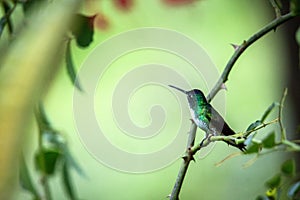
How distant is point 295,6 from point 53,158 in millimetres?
250

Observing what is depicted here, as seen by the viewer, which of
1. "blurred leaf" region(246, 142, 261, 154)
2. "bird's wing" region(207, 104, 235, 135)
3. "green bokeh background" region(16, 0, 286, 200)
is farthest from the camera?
"green bokeh background" region(16, 0, 286, 200)

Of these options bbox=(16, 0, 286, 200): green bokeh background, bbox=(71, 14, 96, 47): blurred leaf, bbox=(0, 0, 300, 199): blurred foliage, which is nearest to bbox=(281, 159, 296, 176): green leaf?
bbox=(0, 0, 300, 199): blurred foliage

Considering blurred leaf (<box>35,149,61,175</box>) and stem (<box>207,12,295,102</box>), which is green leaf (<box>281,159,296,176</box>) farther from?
blurred leaf (<box>35,149,61,175</box>)

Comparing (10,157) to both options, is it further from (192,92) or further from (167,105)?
(167,105)

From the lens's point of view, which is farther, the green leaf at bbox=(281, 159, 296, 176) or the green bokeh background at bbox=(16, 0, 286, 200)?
the green bokeh background at bbox=(16, 0, 286, 200)

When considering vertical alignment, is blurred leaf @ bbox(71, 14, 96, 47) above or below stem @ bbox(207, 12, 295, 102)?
above

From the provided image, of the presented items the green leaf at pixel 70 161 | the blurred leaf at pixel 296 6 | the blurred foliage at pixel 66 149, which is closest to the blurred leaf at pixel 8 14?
the blurred foliage at pixel 66 149

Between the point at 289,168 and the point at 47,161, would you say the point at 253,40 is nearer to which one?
the point at 289,168

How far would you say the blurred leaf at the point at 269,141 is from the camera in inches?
19.4

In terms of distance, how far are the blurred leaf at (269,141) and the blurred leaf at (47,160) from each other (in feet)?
0.54

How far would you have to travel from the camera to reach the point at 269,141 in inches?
19.5

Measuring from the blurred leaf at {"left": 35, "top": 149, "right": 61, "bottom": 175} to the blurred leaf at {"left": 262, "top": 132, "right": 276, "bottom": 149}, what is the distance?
0.54 ft

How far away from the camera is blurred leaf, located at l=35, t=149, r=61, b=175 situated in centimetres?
50

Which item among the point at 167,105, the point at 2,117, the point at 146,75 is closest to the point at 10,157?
the point at 2,117
